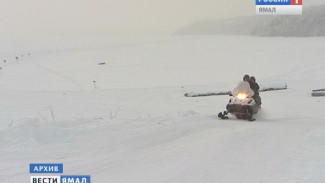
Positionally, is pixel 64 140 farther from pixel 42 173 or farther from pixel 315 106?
pixel 315 106

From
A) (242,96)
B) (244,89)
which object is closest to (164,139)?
(242,96)

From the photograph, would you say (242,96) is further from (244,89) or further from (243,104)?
(243,104)

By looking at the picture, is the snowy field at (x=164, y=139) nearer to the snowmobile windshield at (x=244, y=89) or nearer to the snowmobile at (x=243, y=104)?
the snowmobile at (x=243, y=104)

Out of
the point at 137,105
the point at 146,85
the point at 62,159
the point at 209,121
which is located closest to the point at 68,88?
the point at 146,85

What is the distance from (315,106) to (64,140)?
912 centimetres

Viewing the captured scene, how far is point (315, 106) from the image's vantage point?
12789mm

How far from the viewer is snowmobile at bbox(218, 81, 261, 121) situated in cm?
1012

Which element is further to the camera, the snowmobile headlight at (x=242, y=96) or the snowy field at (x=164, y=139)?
the snowmobile headlight at (x=242, y=96)

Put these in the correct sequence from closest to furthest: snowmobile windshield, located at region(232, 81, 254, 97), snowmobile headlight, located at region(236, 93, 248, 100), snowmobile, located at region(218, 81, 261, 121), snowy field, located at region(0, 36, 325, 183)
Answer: snowy field, located at region(0, 36, 325, 183) < snowmobile, located at region(218, 81, 261, 121) < snowmobile headlight, located at region(236, 93, 248, 100) < snowmobile windshield, located at region(232, 81, 254, 97)

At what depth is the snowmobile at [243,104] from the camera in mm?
10117

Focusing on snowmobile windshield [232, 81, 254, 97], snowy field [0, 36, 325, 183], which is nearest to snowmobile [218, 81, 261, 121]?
snowmobile windshield [232, 81, 254, 97]

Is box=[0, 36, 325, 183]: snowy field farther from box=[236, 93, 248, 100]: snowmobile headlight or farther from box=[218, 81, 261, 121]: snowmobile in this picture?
box=[236, 93, 248, 100]: snowmobile headlight

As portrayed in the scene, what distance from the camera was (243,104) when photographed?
33.3ft

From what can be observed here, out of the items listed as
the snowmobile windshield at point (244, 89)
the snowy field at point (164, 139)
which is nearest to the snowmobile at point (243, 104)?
the snowmobile windshield at point (244, 89)
